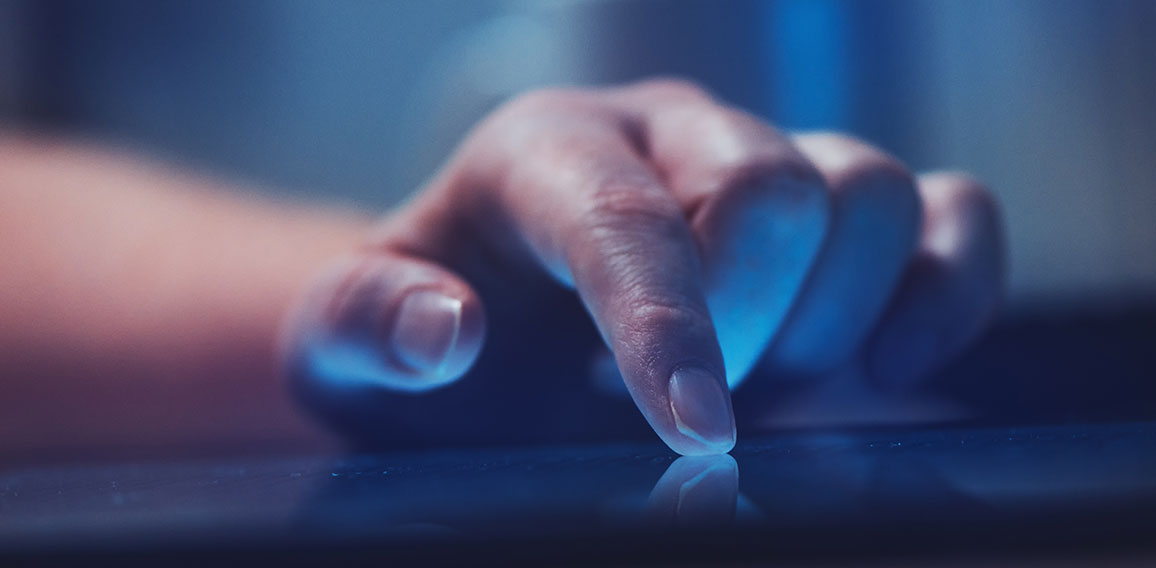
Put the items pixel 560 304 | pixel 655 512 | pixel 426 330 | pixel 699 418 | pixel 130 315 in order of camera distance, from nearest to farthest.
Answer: pixel 655 512
pixel 699 418
pixel 426 330
pixel 560 304
pixel 130 315

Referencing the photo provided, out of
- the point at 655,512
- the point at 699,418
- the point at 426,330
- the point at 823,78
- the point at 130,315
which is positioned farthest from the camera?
the point at 823,78

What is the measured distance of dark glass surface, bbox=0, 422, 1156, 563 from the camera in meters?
0.13

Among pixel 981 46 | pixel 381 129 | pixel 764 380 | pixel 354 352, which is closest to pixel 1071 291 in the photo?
pixel 981 46

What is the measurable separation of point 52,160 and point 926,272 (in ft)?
3.39

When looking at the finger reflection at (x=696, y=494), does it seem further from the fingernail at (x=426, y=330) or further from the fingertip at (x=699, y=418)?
the fingernail at (x=426, y=330)

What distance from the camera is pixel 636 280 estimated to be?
1.13ft

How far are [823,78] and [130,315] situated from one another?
3.22 feet

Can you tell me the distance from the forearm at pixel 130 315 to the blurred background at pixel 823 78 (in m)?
0.51

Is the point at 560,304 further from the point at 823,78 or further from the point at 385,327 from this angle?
the point at 823,78

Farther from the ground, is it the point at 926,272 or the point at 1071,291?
the point at 926,272

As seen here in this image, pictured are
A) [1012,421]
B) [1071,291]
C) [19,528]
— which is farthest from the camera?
[1071,291]

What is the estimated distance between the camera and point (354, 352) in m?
0.48

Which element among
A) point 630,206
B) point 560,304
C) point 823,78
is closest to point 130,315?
point 560,304

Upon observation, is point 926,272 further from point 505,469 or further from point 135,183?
point 135,183
